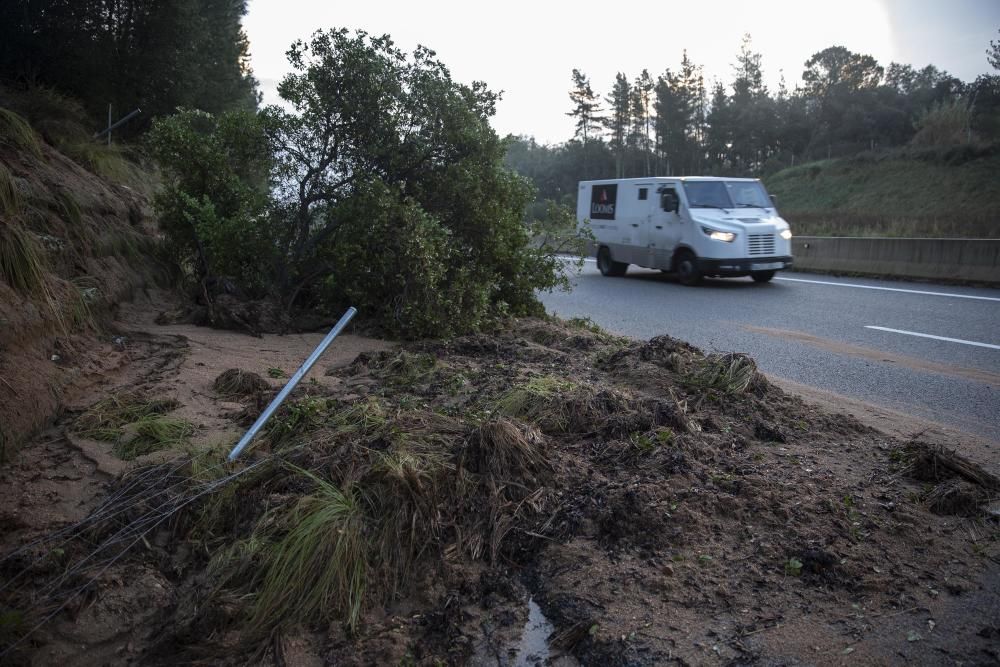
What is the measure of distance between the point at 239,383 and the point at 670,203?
11135mm

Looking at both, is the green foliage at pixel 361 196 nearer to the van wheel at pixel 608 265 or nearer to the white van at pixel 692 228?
the white van at pixel 692 228

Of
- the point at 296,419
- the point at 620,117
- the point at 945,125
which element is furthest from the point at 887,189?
the point at 296,419

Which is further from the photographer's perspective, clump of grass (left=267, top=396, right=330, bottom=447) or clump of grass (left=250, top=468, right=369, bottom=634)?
clump of grass (left=267, top=396, right=330, bottom=447)

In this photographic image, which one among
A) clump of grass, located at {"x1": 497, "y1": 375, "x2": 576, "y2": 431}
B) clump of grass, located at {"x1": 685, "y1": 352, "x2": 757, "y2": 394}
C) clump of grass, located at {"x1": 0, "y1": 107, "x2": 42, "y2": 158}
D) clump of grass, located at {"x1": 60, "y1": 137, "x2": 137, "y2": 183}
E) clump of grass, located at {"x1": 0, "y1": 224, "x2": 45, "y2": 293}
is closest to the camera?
clump of grass, located at {"x1": 497, "y1": 375, "x2": 576, "y2": 431}

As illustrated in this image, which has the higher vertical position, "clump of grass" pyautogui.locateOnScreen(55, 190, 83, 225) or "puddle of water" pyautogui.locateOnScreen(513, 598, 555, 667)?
"clump of grass" pyautogui.locateOnScreen(55, 190, 83, 225)

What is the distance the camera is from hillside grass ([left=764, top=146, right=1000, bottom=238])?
33.2 metres

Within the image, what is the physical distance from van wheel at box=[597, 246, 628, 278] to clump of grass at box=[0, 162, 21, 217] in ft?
41.3

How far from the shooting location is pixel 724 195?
50.2 ft

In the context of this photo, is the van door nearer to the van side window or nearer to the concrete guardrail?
the van side window

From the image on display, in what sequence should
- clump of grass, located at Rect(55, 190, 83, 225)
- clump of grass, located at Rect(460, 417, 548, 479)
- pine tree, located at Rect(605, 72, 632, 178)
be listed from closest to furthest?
clump of grass, located at Rect(460, 417, 548, 479), clump of grass, located at Rect(55, 190, 83, 225), pine tree, located at Rect(605, 72, 632, 178)

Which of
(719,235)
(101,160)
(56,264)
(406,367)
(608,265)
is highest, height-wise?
(101,160)

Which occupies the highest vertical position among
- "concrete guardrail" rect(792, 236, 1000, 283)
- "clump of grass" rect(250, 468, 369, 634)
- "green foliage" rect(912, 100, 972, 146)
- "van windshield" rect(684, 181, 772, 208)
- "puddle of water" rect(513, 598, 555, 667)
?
"green foliage" rect(912, 100, 972, 146)

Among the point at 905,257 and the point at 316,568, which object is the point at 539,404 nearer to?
the point at 316,568

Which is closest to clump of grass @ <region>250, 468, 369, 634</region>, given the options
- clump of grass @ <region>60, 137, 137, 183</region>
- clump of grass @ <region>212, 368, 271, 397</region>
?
clump of grass @ <region>212, 368, 271, 397</region>
